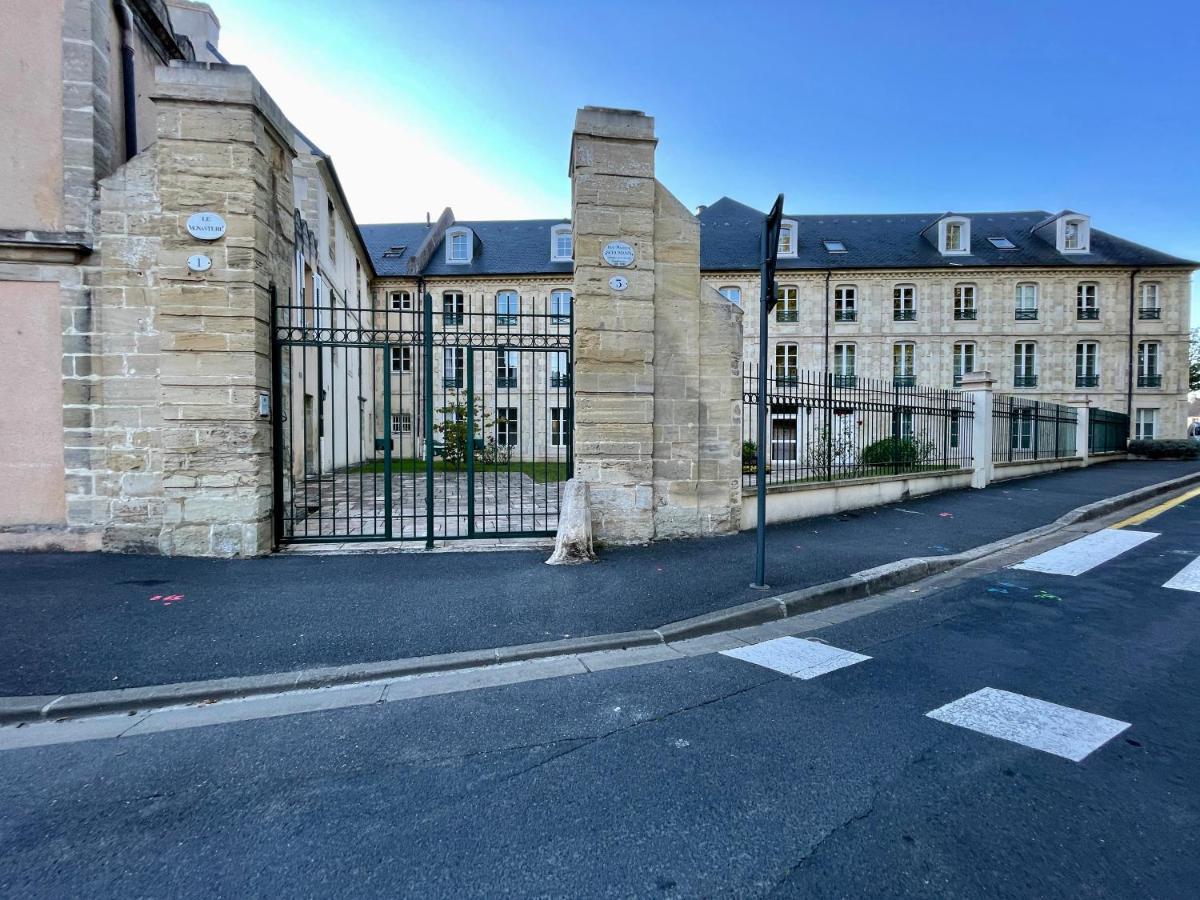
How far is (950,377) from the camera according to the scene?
96.0 feet

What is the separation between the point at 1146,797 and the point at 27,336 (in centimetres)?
923

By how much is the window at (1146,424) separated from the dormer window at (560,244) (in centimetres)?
3003

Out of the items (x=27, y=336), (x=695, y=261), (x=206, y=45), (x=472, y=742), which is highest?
(x=206, y=45)

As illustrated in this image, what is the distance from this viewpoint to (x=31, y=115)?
19.9 feet

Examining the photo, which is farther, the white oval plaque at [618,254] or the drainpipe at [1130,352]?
the drainpipe at [1130,352]

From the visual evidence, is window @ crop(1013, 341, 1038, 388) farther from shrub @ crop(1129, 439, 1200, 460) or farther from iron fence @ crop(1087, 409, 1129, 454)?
iron fence @ crop(1087, 409, 1129, 454)

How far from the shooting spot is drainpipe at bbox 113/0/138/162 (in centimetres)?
688

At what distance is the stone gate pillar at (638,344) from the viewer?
6.93 m

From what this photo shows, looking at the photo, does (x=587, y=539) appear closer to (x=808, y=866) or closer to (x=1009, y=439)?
(x=808, y=866)

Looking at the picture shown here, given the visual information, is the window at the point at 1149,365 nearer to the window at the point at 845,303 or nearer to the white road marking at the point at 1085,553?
the window at the point at 845,303

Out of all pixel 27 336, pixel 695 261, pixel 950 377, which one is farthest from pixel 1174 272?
pixel 27 336

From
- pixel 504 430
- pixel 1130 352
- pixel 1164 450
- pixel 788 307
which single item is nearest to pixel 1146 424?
pixel 1130 352

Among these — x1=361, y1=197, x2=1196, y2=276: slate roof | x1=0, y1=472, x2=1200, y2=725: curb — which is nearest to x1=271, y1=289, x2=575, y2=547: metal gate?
x1=0, y1=472, x2=1200, y2=725: curb

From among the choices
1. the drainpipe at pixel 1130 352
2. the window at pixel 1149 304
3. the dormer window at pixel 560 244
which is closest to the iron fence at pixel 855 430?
the dormer window at pixel 560 244
